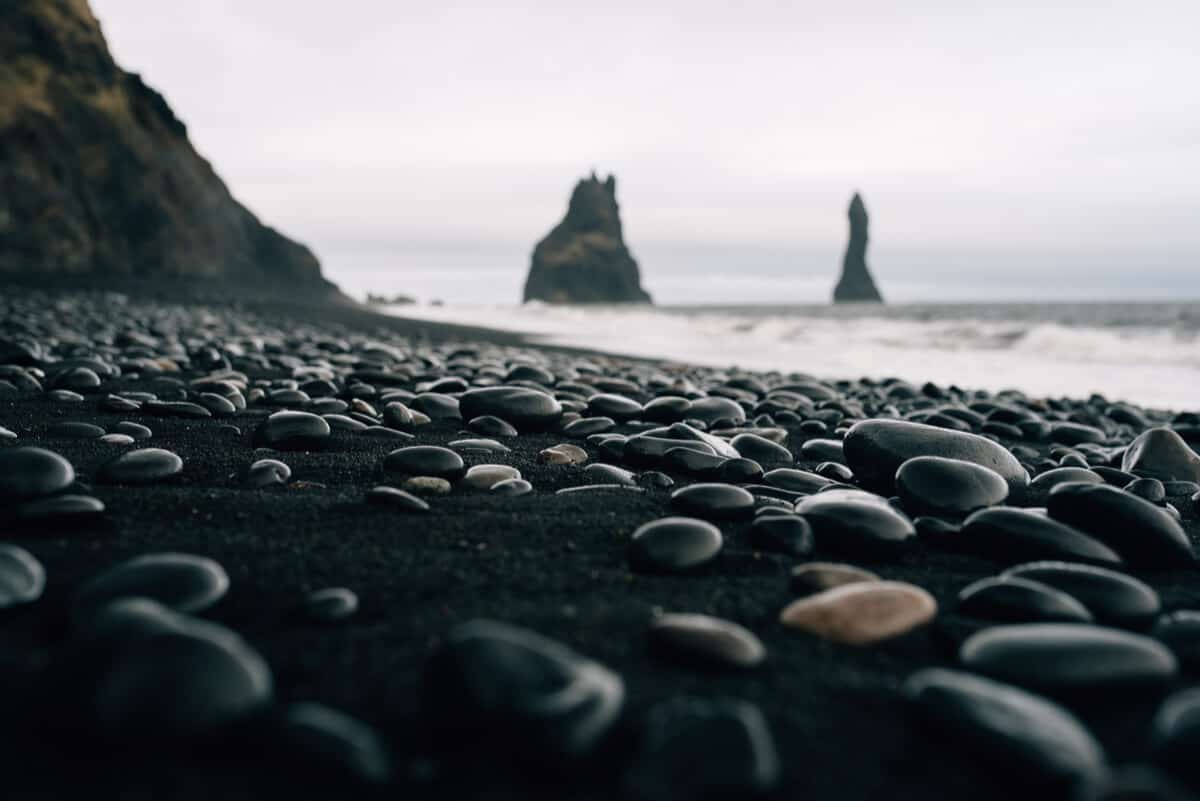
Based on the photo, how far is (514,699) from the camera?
85cm

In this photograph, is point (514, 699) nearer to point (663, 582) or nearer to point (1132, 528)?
point (663, 582)

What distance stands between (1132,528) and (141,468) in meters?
2.27

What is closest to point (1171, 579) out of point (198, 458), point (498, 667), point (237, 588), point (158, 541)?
point (498, 667)

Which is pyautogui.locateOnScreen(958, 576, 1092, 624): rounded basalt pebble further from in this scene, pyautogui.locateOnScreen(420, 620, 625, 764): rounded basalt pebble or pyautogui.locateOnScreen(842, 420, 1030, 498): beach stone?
pyautogui.locateOnScreen(842, 420, 1030, 498): beach stone

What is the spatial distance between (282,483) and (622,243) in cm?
10141

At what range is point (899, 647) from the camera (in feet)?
3.86

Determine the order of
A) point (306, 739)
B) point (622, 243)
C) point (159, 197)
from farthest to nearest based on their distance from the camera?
point (622, 243) < point (159, 197) < point (306, 739)

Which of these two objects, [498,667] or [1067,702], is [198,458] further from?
[1067,702]

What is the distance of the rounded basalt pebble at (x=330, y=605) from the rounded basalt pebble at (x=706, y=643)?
0.46 metres

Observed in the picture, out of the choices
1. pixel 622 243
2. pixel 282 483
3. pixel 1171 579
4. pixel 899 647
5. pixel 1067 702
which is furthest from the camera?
pixel 622 243

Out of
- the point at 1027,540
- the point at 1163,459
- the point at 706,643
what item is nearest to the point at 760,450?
the point at 1027,540

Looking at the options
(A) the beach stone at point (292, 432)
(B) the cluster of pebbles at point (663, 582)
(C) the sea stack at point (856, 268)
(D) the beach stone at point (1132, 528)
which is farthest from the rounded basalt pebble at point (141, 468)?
(C) the sea stack at point (856, 268)

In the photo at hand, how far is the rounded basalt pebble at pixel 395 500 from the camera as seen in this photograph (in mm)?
1756

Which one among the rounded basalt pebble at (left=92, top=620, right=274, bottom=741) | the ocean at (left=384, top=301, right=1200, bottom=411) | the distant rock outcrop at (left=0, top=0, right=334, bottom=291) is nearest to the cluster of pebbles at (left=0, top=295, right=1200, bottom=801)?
the rounded basalt pebble at (left=92, top=620, right=274, bottom=741)
